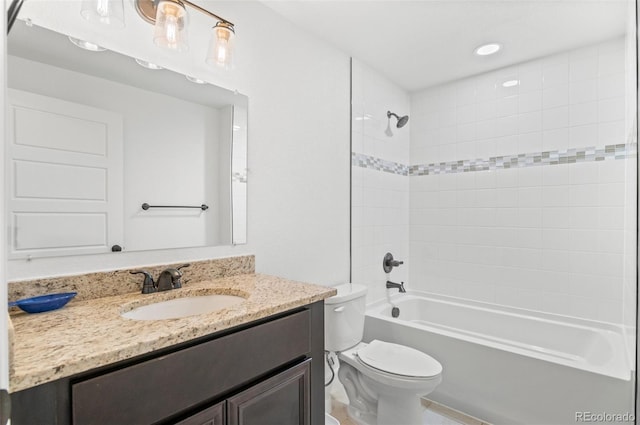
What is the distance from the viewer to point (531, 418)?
5.87ft

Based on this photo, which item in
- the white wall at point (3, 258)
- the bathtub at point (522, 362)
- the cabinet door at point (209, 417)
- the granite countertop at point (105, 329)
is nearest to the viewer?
the white wall at point (3, 258)

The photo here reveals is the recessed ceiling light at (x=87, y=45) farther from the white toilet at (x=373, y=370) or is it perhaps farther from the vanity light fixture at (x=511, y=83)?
the vanity light fixture at (x=511, y=83)

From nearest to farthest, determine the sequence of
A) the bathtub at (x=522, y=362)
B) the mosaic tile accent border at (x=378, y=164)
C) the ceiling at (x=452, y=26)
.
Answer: the bathtub at (x=522, y=362)
the ceiling at (x=452, y=26)
the mosaic tile accent border at (x=378, y=164)

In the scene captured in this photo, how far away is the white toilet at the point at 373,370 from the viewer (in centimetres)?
168

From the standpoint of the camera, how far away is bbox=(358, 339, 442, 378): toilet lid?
5.58 ft

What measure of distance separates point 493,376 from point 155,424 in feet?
5.94

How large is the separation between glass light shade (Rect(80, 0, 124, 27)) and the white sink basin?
41.3 inches

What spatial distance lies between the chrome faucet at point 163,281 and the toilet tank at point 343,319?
2.72 ft

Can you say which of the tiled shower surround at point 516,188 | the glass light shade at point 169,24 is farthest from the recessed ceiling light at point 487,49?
the glass light shade at point 169,24

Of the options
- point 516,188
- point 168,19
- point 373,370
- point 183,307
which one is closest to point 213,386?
point 183,307

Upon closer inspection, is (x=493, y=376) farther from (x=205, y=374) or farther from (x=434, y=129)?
(x=434, y=129)

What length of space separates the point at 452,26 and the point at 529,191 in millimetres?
1350

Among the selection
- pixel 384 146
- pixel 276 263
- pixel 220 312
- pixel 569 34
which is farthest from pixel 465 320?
pixel 220 312

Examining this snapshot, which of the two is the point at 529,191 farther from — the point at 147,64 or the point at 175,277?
the point at 147,64
